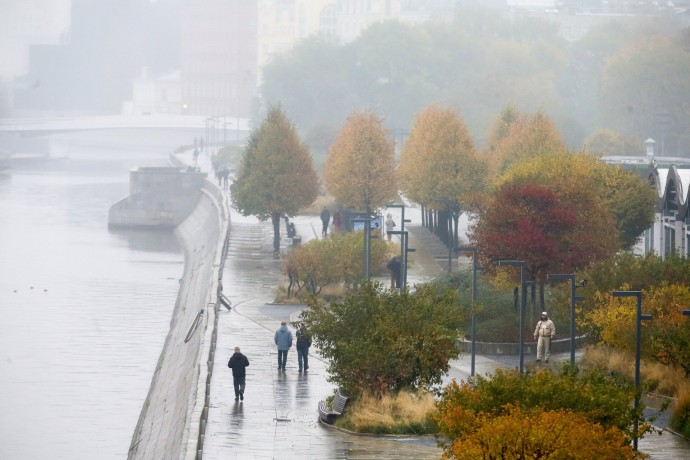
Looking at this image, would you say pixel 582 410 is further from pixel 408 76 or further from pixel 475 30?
pixel 475 30

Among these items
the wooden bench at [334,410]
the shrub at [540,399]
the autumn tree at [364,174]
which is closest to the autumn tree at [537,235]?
the wooden bench at [334,410]

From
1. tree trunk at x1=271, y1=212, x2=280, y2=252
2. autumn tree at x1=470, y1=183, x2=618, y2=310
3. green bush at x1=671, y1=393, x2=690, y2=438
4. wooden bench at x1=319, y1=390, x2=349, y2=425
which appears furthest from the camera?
tree trunk at x1=271, y1=212, x2=280, y2=252

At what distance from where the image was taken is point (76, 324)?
2375 inches

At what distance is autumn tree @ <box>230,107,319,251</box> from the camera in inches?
2435

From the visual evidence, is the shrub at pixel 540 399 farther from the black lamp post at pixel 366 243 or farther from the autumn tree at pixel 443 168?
the autumn tree at pixel 443 168

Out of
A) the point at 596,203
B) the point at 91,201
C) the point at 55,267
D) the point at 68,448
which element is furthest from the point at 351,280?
the point at 91,201

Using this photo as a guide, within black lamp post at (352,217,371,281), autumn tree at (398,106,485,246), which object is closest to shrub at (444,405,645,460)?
black lamp post at (352,217,371,281)

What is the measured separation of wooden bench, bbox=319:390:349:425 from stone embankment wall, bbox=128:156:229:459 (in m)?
2.03

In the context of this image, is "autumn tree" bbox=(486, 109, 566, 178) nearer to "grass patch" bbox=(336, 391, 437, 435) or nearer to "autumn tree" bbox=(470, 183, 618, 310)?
"autumn tree" bbox=(470, 183, 618, 310)

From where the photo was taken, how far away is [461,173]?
6156 cm

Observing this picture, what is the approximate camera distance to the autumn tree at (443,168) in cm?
6112

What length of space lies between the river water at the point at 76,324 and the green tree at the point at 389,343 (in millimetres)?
10210

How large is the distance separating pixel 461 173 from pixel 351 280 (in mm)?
14367

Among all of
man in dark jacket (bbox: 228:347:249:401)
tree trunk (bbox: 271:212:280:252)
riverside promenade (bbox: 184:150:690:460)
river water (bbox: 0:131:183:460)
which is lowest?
river water (bbox: 0:131:183:460)
